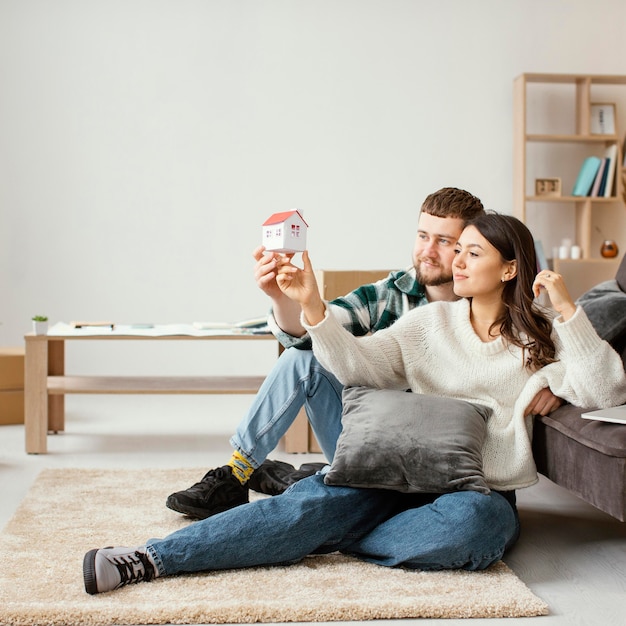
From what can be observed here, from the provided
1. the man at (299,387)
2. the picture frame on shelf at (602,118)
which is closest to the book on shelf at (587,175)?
the picture frame on shelf at (602,118)

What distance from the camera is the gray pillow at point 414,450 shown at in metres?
1.98

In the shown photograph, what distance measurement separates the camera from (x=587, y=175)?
4965 mm

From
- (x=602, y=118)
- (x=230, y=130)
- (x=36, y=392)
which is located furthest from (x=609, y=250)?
(x=36, y=392)

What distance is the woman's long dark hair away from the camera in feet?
7.04

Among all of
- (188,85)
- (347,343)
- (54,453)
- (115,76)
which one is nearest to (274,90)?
(188,85)

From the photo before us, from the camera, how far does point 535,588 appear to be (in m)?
1.95

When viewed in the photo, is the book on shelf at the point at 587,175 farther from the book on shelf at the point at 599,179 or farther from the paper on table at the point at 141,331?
the paper on table at the point at 141,331

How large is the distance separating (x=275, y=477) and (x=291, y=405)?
50 centimetres

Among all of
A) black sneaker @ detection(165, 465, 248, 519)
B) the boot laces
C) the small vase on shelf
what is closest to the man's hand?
black sneaker @ detection(165, 465, 248, 519)

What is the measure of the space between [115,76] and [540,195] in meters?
2.44

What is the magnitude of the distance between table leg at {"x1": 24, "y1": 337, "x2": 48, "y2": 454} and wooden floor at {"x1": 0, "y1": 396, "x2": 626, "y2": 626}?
7 centimetres

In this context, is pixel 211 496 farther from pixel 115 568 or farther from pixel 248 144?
pixel 248 144

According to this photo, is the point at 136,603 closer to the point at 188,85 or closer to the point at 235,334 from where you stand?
the point at 235,334

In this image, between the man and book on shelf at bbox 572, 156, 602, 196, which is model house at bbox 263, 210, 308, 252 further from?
book on shelf at bbox 572, 156, 602, 196
